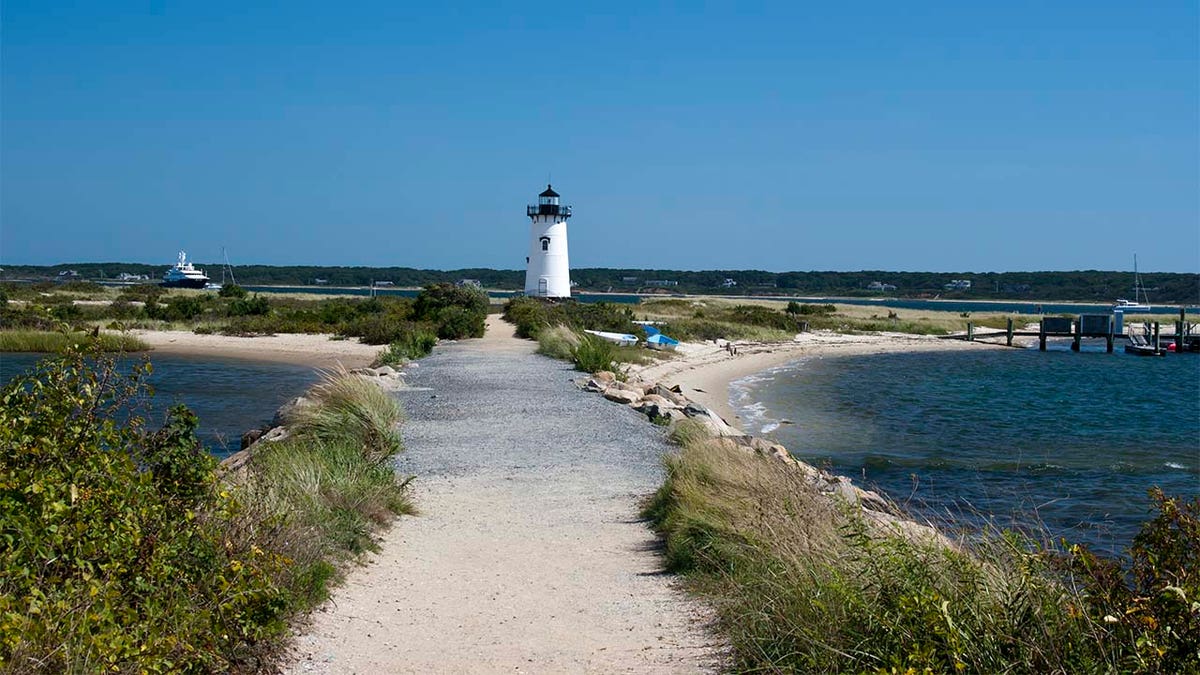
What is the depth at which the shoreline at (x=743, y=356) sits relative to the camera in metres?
29.5

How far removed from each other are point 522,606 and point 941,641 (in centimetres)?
327

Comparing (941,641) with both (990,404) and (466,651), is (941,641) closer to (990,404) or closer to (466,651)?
(466,651)

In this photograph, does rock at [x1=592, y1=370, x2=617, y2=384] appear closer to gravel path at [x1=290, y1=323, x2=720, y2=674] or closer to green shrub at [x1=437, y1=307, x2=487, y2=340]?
gravel path at [x1=290, y1=323, x2=720, y2=674]

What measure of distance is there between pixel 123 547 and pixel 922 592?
363cm

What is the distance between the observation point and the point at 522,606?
23.3 feet

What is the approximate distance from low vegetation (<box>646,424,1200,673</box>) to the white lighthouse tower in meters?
54.2

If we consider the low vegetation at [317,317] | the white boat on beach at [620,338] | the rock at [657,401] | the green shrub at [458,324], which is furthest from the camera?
the low vegetation at [317,317]

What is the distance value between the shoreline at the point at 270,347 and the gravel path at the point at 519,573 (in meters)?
20.0

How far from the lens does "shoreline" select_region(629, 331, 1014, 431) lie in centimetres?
2955

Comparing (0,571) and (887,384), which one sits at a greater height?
(0,571)

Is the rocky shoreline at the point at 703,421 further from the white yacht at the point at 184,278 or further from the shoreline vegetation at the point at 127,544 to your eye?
the white yacht at the point at 184,278

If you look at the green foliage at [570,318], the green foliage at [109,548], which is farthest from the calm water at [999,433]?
the green foliage at [570,318]

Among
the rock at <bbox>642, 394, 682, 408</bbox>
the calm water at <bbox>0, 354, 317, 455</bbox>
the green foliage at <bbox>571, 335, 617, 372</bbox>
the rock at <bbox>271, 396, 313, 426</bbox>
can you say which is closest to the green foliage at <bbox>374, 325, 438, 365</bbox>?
the calm water at <bbox>0, 354, 317, 455</bbox>

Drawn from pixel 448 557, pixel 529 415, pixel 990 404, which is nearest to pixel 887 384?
pixel 990 404
